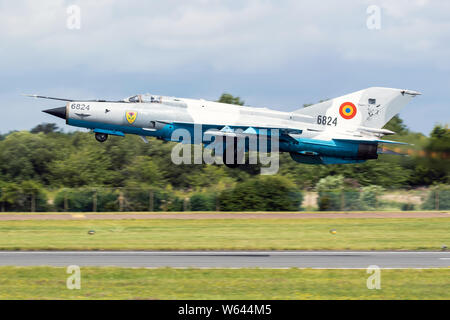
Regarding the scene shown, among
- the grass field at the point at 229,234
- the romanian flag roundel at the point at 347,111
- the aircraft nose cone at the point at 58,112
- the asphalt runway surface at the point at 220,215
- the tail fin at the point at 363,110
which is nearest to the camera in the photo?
the grass field at the point at 229,234

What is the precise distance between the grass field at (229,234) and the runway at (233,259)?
4.93 ft

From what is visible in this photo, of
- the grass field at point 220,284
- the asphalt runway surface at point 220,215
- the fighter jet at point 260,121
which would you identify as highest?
the fighter jet at point 260,121

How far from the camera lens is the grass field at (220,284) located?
49.8 ft

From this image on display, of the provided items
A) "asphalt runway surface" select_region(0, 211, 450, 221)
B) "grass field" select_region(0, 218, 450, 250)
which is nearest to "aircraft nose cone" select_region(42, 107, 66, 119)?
"grass field" select_region(0, 218, 450, 250)

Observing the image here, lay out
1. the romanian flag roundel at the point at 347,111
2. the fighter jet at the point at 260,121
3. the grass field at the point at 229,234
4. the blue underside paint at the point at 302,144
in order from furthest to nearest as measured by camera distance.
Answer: the romanian flag roundel at the point at 347,111, the blue underside paint at the point at 302,144, the fighter jet at the point at 260,121, the grass field at the point at 229,234

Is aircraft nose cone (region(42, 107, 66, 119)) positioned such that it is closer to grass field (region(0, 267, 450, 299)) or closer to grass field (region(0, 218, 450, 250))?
grass field (region(0, 218, 450, 250))

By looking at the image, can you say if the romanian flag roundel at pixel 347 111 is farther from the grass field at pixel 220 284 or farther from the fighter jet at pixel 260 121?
the grass field at pixel 220 284

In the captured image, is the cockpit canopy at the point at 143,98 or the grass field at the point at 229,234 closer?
the grass field at the point at 229,234

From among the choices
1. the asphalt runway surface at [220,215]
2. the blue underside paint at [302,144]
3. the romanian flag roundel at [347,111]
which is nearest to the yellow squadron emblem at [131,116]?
the blue underside paint at [302,144]

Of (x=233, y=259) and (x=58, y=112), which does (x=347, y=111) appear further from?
(x=58, y=112)

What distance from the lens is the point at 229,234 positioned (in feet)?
96.2

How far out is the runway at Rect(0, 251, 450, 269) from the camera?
19.9 m

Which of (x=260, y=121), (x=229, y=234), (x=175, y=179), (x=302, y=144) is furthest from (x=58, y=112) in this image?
(x=175, y=179)
